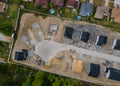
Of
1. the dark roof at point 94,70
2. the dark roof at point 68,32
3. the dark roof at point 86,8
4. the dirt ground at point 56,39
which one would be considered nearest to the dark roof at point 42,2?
the dirt ground at point 56,39

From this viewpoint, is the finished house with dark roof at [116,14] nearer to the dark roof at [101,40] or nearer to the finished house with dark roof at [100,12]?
the finished house with dark roof at [100,12]

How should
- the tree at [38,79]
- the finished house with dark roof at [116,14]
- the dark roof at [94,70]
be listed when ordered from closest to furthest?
1. the tree at [38,79]
2. the dark roof at [94,70]
3. the finished house with dark roof at [116,14]

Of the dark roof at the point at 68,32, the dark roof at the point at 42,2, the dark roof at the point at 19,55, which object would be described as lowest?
the dark roof at the point at 19,55

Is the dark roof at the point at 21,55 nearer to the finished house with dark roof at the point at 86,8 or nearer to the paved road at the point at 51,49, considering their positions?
the paved road at the point at 51,49

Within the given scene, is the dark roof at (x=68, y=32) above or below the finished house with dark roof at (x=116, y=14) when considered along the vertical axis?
below

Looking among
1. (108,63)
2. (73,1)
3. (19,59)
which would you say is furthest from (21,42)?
(108,63)

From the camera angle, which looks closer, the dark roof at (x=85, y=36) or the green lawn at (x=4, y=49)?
the dark roof at (x=85, y=36)

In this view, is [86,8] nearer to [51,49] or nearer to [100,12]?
[100,12]

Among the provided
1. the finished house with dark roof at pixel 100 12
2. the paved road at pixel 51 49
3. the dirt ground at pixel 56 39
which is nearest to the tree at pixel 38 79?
the dirt ground at pixel 56 39

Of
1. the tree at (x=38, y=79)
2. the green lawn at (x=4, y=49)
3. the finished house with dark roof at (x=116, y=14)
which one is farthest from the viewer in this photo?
the finished house with dark roof at (x=116, y=14)

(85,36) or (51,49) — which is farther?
(51,49)

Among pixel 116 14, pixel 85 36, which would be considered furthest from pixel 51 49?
pixel 116 14
